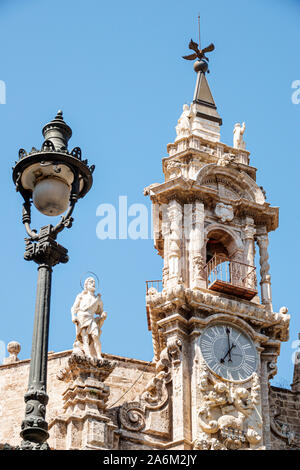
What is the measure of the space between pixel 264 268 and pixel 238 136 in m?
5.26

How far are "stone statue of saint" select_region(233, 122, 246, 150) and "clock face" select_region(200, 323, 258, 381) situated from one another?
7580mm

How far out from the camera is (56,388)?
3066cm

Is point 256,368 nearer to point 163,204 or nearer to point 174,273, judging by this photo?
point 174,273

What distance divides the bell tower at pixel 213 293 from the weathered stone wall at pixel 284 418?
0.87 meters

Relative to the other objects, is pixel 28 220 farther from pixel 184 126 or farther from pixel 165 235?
pixel 184 126

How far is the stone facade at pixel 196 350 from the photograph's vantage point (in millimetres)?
26688

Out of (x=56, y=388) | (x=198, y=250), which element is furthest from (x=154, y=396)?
(x=198, y=250)

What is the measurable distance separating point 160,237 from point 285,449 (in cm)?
807

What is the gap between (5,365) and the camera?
106 ft

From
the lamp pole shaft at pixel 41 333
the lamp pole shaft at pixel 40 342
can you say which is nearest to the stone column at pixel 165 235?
the lamp pole shaft at pixel 40 342

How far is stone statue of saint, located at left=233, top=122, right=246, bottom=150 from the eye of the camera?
33844 millimetres

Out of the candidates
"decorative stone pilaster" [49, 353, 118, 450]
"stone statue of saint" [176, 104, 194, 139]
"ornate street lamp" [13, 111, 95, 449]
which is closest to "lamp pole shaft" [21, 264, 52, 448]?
"ornate street lamp" [13, 111, 95, 449]

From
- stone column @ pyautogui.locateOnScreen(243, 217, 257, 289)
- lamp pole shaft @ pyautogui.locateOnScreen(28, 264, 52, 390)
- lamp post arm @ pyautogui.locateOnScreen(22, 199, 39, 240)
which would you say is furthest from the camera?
stone column @ pyautogui.locateOnScreen(243, 217, 257, 289)

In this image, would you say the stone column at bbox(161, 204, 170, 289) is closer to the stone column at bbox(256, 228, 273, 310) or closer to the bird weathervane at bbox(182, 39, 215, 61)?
the stone column at bbox(256, 228, 273, 310)
